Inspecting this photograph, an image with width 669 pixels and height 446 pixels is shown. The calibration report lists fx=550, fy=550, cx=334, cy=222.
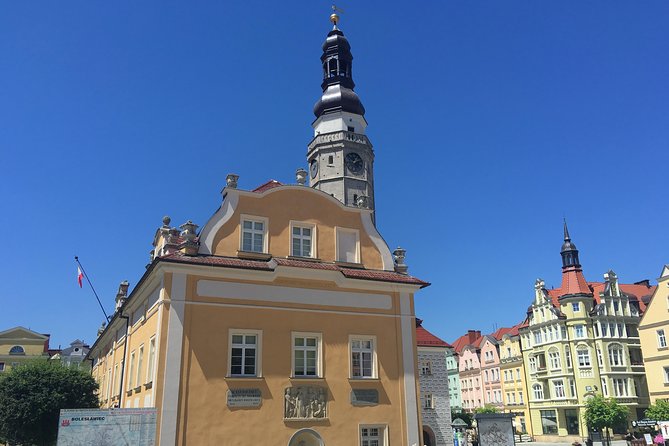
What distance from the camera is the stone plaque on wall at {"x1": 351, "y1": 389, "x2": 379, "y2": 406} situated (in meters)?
21.6

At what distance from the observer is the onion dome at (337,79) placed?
5738 cm

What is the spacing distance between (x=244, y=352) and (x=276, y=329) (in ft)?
4.86

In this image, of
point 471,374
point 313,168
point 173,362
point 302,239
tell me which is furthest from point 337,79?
point 471,374

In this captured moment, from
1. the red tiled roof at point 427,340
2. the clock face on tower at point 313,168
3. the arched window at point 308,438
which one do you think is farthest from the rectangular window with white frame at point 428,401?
the clock face on tower at point 313,168

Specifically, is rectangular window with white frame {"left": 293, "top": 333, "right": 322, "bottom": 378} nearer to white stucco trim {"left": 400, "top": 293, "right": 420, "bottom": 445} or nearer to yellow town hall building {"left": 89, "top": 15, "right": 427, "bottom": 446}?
yellow town hall building {"left": 89, "top": 15, "right": 427, "bottom": 446}

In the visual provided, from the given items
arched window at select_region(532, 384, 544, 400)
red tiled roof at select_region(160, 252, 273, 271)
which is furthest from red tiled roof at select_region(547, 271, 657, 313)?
red tiled roof at select_region(160, 252, 273, 271)

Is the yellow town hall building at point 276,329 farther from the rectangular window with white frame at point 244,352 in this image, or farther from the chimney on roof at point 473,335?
the chimney on roof at point 473,335

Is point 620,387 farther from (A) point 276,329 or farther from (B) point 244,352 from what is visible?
(B) point 244,352

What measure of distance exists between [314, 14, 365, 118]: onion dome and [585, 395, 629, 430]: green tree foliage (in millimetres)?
37194

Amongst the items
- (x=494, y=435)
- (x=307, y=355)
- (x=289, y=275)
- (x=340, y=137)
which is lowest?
(x=494, y=435)

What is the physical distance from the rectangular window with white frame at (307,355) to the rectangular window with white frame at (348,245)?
12.6 feet

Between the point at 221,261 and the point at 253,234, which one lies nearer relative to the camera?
the point at 221,261

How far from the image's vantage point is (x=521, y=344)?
7038 cm

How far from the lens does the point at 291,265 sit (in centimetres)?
2181
